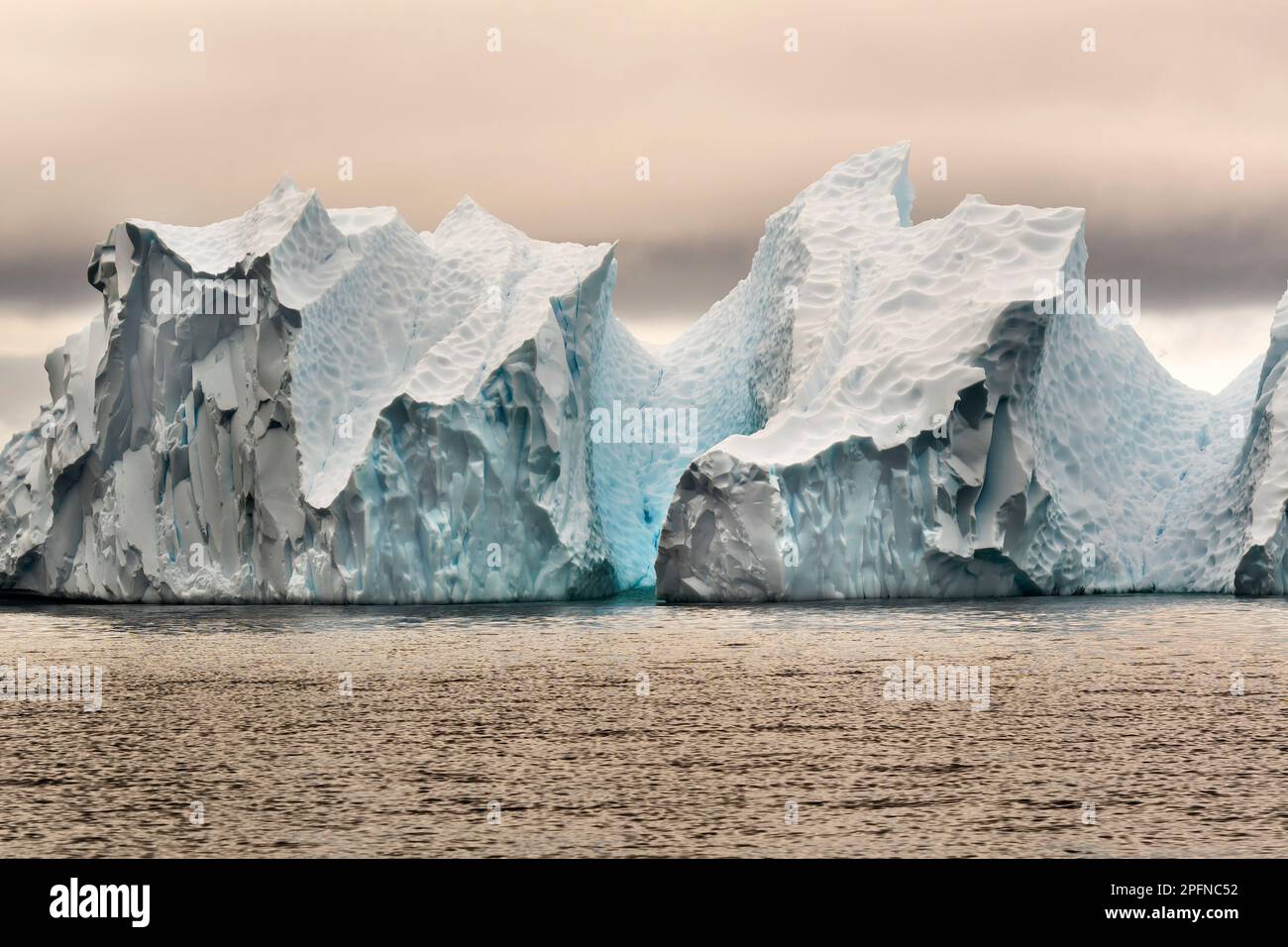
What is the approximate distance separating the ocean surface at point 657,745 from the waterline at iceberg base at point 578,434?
4953 mm

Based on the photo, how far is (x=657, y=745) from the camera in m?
12.0

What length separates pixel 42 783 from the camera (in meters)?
10.5

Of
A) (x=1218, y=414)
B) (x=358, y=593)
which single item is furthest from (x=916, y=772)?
(x=1218, y=414)

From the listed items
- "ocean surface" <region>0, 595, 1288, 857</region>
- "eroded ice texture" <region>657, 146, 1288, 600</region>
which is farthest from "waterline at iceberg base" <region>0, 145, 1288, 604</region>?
"ocean surface" <region>0, 595, 1288, 857</region>

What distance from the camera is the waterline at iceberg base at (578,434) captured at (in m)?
26.8

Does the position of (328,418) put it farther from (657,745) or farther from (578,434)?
(657,745)

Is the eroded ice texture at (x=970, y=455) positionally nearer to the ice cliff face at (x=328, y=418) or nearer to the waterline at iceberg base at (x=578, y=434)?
the waterline at iceberg base at (x=578, y=434)

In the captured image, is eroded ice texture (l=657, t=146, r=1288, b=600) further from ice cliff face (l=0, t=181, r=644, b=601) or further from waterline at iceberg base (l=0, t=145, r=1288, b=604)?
ice cliff face (l=0, t=181, r=644, b=601)

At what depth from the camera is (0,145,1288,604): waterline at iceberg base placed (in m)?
26.8

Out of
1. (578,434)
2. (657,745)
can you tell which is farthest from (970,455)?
(657,745)

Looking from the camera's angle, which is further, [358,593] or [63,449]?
[63,449]

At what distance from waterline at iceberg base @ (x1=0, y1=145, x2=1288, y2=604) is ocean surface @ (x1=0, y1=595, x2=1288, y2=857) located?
16.2 ft

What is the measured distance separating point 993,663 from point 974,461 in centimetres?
976
